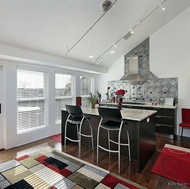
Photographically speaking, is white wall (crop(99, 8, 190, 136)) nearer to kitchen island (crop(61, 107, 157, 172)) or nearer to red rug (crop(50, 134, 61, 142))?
kitchen island (crop(61, 107, 157, 172))

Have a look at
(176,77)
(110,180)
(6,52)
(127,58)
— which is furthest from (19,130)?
(176,77)

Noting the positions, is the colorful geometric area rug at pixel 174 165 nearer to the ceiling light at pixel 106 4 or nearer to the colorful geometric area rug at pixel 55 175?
the colorful geometric area rug at pixel 55 175

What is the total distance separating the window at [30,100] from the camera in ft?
11.6

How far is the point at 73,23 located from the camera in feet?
9.36

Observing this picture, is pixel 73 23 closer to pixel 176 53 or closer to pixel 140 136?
pixel 140 136

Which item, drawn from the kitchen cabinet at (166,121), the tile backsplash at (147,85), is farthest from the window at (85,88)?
the kitchen cabinet at (166,121)

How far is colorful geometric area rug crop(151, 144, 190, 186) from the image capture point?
2.14 m

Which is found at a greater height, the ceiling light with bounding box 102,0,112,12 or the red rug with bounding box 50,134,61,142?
the ceiling light with bounding box 102,0,112,12

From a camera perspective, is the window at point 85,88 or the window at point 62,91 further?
the window at point 85,88

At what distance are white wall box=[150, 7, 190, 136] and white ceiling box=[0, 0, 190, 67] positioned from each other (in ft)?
0.83

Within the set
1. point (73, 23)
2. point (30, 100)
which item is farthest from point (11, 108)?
point (73, 23)

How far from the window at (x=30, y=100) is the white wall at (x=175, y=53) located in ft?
12.0

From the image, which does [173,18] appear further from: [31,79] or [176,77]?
[31,79]

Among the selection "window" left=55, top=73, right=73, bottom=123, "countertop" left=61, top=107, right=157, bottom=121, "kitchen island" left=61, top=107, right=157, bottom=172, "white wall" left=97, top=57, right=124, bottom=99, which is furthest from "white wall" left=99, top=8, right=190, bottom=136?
"window" left=55, top=73, right=73, bottom=123
